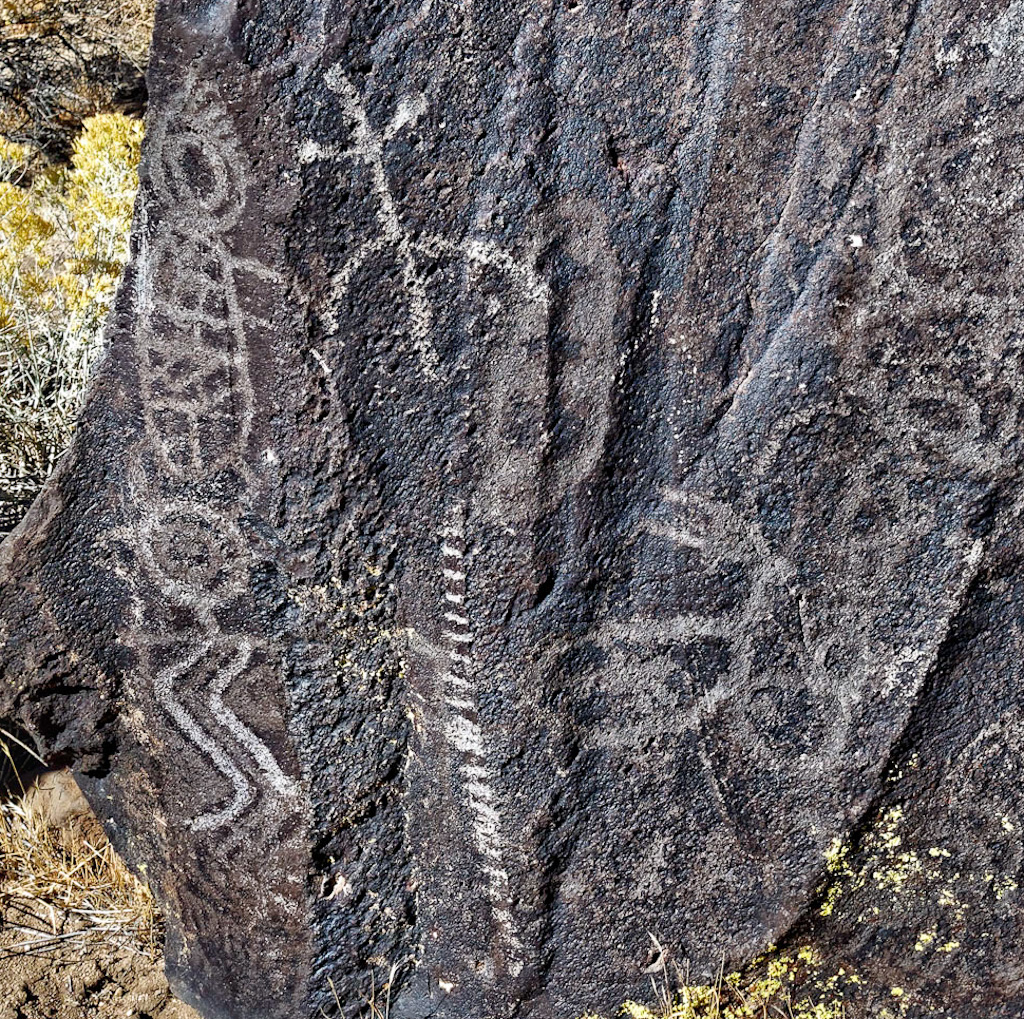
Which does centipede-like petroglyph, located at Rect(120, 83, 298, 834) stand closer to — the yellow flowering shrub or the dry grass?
the dry grass

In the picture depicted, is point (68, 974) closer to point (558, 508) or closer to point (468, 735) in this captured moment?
point (468, 735)

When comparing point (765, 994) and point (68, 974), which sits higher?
point (765, 994)

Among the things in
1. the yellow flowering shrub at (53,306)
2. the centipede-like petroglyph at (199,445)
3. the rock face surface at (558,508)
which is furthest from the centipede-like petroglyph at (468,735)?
the yellow flowering shrub at (53,306)

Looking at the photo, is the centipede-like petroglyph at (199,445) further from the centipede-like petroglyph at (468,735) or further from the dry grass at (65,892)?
the dry grass at (65,892)

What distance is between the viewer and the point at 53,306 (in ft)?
9.93

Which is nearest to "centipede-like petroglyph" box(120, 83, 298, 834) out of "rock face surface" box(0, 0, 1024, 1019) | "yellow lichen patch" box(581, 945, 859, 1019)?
"rock face surface" box(0, 0, 1024, 1019)

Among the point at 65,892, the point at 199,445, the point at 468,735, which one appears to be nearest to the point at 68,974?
the point at 65,892

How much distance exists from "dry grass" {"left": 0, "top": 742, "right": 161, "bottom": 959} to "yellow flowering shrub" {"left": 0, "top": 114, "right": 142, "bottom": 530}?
2.34 feet

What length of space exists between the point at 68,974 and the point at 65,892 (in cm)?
17

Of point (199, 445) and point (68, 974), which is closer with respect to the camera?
point (199, 445)

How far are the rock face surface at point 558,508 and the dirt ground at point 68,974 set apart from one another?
26 centimetres

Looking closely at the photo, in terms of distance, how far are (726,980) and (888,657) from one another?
55 cm

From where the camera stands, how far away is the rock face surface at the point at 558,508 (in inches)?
50.7

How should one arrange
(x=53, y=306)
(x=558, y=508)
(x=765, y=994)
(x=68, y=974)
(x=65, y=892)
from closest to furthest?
1. (x=558, y=508)
2. (x=765, y=994)
3. (x=68, y=974)
4. (x=65, y=892)
5. (x=53, y=306)
